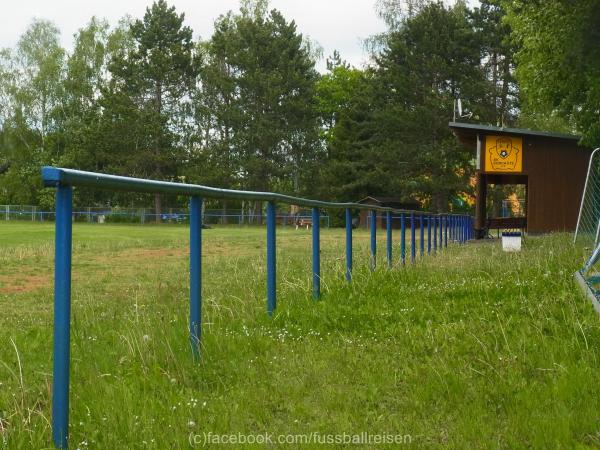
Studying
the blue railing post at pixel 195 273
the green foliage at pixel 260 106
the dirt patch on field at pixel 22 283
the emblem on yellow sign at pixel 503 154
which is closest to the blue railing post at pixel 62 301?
the blue railing post at pixel 195 273

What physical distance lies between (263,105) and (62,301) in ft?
160

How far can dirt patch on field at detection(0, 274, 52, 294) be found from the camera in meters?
9.00

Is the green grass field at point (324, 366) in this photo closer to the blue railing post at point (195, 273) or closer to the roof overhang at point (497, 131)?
the blue railing post at point (195, 273)

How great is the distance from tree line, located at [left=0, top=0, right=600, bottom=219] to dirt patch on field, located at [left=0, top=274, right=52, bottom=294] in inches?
1110

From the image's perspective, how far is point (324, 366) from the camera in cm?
389

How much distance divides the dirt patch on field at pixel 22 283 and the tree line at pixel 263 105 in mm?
28200

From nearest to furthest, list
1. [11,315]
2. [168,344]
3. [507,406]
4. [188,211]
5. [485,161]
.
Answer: [507,406]
[168,344]
[188,211]
[11,315]
[485,161]

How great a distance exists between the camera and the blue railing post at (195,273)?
3.99 meters

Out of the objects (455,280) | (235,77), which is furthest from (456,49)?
(455,280)

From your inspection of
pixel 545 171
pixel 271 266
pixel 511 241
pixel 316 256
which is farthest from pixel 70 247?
pixel 545 171

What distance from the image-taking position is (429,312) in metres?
5.33

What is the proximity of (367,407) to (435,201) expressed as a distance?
42973mm

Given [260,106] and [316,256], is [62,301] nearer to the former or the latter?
[316,256]

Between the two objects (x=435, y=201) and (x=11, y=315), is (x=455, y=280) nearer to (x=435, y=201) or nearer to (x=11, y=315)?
(x=11, y=315)
